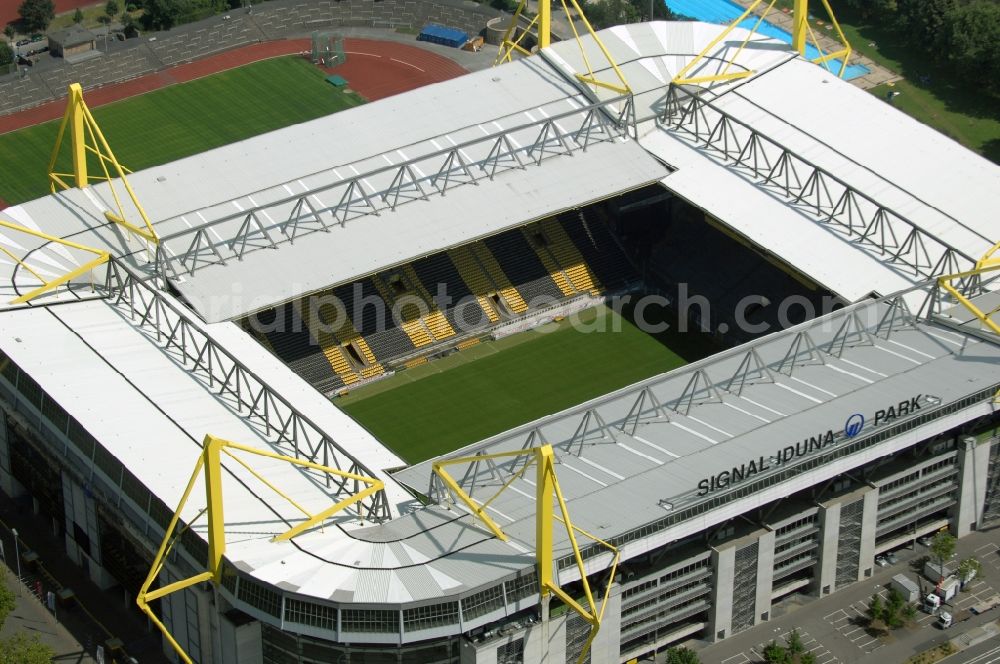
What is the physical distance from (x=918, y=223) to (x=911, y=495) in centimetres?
3183

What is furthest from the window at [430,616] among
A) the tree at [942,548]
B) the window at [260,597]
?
the tree at [942,548]

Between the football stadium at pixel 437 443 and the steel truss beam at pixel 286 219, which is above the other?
the steel truss beam at pixel 286 219

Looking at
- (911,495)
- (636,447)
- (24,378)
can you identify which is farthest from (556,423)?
(24,378)

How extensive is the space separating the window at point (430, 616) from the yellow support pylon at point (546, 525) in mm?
7265

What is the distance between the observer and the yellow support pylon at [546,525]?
488 ft

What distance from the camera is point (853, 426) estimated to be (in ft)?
550

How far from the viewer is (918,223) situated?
196500 mm

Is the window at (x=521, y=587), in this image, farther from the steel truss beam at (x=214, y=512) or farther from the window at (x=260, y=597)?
the window at (x=260, y=597)

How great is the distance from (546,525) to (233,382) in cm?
3925

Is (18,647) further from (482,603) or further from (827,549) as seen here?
(827,549)

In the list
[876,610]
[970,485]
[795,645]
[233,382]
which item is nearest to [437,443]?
[233,382]

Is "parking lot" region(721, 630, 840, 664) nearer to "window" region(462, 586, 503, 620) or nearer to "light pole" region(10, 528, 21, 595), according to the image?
"window" region(462, 586, 503, 620)

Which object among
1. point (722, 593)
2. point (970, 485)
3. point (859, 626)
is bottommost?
point (859, 626)

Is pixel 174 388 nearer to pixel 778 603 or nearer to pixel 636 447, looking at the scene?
pixel 636 447
